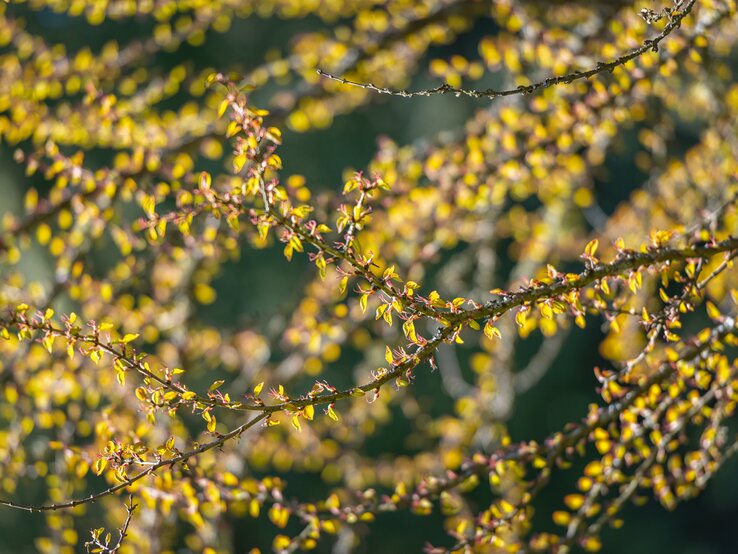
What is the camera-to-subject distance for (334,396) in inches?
66.9

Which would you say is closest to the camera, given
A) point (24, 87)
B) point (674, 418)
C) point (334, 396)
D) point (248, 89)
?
point (334, 396)

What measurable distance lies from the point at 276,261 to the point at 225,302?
0.82 metres

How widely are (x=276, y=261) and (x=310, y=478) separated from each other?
9.63ft

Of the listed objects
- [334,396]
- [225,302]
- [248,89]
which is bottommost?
[334,396]

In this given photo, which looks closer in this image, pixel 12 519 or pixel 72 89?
pixel 72 89

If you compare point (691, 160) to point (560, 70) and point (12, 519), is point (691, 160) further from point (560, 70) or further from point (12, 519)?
point (12, 519)

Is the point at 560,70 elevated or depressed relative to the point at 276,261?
depressed

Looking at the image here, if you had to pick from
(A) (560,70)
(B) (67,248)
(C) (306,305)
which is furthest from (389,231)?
(B) (67,248)

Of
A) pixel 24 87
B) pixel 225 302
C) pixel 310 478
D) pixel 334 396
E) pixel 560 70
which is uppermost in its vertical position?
pixel 225 302

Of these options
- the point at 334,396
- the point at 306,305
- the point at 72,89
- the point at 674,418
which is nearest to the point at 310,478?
the point at 306,305

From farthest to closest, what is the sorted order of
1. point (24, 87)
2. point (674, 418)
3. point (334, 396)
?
point (24, 87)
point (674, 418)
point (334, 396)

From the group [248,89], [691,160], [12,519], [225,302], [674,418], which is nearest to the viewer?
[248,89]

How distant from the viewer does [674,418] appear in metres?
2.47

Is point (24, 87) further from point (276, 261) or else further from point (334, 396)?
point (276, 261)
